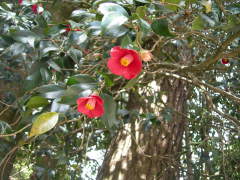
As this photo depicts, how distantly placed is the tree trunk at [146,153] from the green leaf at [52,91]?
103 centimetres

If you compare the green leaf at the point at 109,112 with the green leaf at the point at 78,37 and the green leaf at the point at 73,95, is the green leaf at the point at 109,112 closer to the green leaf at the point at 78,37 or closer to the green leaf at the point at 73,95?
the green leaf at the point at 73,95

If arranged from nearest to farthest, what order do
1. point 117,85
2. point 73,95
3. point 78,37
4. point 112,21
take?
point 112,21 → point 73,95 → point 78,37 → point 117,85

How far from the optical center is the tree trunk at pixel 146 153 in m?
1.99

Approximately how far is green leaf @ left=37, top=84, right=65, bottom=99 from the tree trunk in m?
1.03

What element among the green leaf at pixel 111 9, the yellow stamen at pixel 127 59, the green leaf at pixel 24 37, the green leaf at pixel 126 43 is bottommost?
the green leaf at pixel 24 37

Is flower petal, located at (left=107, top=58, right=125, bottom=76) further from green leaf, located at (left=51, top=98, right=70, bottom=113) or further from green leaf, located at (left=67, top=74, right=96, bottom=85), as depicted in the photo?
Answer: green leaf, located at (left=51, top=98, right=70, bottom=113)

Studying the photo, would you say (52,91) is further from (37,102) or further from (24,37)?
(24,37)

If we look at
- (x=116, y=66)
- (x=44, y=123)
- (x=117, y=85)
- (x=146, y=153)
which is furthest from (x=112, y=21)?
(x=146, y=153)

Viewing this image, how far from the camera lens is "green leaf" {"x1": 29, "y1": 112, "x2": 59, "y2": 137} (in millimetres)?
783

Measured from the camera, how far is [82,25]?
108cm

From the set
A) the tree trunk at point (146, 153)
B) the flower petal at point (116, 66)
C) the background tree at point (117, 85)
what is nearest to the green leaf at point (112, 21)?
the background tree at point (117, 85)

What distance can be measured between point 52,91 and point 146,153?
1.26 m

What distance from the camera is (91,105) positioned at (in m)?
0.80

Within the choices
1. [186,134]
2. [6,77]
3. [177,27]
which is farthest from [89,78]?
[186,134]
